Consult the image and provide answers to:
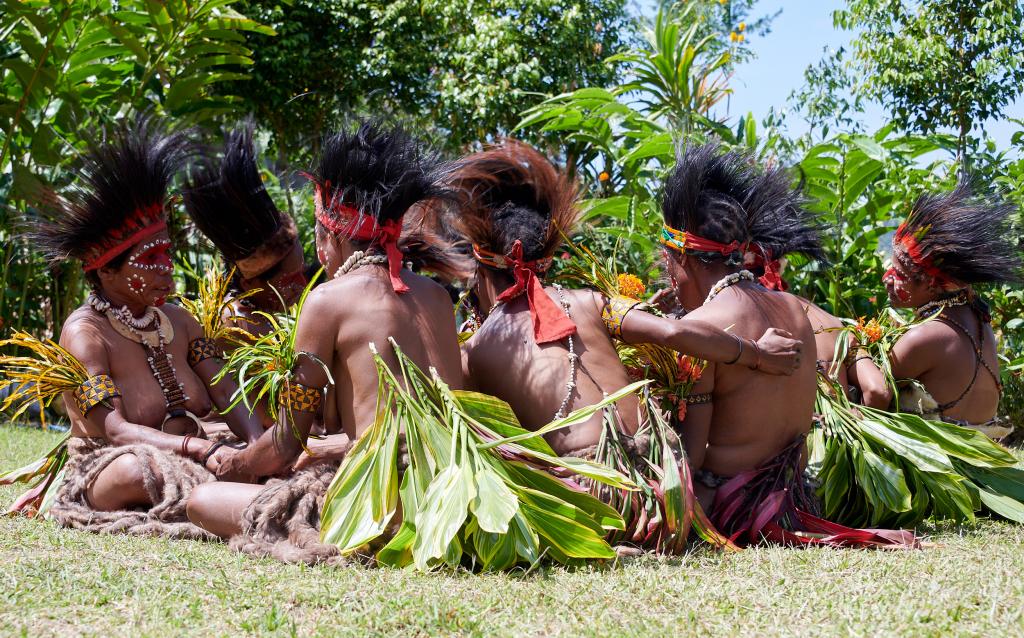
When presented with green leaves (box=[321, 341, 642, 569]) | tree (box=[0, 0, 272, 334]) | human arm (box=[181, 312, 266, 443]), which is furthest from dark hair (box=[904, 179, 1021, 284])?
tree (box=[0, 0, 272, 334])

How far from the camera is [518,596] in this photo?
2779 mm

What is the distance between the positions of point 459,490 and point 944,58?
950 cm

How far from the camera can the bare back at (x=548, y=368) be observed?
3.63 meters

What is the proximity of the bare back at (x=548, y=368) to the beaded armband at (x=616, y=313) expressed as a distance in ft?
0.12

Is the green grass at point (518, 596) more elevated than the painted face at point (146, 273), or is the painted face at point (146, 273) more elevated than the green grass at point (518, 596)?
the painted face at point (146, 273)

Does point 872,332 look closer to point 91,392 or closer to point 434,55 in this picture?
point 91,392

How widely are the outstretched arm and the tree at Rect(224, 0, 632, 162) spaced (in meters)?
8.88

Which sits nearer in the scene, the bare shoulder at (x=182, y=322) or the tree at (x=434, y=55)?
the bare shoulder at (x=182, y=322)

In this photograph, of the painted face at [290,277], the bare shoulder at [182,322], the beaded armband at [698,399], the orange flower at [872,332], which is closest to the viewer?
the beaded armband at [698,399]

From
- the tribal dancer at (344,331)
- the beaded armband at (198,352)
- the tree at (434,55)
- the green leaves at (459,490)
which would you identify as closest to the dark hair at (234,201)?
the beaded armband at (198,352)

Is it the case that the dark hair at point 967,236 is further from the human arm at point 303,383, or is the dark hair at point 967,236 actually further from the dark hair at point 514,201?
the human arm at point 303,383

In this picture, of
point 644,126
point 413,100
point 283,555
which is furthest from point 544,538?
point 413,100

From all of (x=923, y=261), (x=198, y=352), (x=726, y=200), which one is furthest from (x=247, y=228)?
(x=923, y=261)

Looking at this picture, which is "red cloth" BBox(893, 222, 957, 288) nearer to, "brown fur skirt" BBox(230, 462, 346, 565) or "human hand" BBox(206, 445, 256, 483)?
"brown fur skirt" BBox(230, 462, 346, 565)
